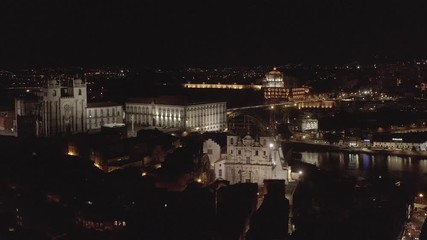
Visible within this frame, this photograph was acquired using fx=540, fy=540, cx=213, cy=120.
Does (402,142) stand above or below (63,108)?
below

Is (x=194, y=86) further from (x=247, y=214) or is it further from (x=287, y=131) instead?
(x=247, y=214)

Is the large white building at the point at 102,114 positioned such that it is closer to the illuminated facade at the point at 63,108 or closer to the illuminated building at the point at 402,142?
the illuminated facade at the point at 63,108

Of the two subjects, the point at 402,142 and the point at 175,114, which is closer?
the point at 175,114

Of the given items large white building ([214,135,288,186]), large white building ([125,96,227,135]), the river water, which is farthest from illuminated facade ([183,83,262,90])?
large white building ([214,135,288,186])

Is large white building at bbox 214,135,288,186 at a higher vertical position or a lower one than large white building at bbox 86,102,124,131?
lower

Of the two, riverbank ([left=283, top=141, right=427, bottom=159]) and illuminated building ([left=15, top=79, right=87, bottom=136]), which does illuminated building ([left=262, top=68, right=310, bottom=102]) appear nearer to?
riverbank ([left=283, top=141, right=427, bottom=159])

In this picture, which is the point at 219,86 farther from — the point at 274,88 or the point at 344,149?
the point at 344,149

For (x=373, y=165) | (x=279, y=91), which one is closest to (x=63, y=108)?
(x=373, y=165)
